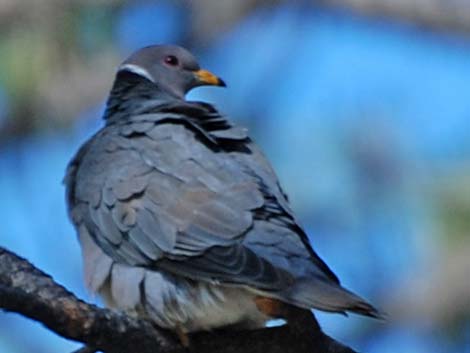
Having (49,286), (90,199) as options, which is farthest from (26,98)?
(49,286)

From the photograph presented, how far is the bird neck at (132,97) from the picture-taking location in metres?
4.41

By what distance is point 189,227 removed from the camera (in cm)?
379

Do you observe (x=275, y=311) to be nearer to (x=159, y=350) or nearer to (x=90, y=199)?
(x=159, y=350)

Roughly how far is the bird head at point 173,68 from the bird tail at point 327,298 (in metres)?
1.64

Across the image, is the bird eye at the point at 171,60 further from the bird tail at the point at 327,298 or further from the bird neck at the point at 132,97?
the bird tail at the point at 327,298

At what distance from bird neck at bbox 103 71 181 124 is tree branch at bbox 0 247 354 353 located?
908mm

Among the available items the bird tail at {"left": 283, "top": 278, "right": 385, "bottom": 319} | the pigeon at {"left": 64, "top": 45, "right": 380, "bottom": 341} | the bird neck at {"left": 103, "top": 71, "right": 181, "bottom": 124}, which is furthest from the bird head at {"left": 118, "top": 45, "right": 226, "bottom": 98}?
the bird tail at {"left": 283, "top": 278, "right": 385, "bottom": 319}

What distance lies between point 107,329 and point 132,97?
4.65 feet

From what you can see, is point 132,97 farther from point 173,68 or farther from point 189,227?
point 189,227

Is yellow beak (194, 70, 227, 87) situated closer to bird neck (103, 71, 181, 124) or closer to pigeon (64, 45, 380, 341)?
bird neck (103, 71, 181, 124)

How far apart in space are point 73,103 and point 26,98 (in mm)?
204

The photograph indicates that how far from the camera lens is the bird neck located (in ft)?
14.5

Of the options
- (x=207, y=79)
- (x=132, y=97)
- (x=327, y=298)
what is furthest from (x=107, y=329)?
(x=207, y=79)

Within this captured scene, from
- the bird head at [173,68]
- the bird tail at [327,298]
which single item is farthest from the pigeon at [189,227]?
the bird head at [173,68]
